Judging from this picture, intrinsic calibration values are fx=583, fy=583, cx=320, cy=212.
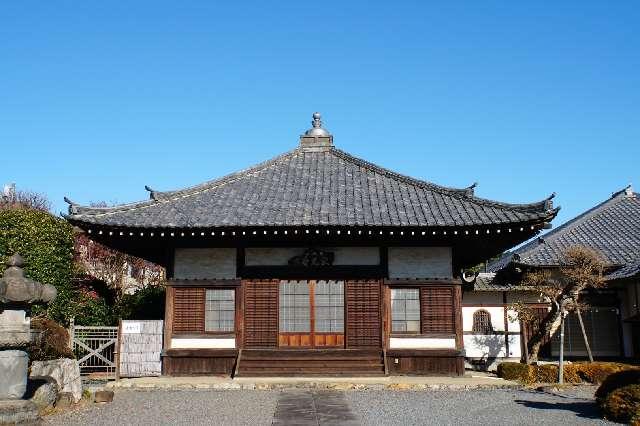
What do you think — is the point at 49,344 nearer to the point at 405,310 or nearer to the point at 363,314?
the point at 363,314

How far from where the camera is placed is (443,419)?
1092 cm

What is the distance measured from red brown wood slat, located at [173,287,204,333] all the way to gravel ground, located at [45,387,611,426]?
104 inches

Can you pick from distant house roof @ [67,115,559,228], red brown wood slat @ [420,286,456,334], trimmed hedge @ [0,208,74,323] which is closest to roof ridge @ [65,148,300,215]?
distant house roof @ [67,115,559,228]

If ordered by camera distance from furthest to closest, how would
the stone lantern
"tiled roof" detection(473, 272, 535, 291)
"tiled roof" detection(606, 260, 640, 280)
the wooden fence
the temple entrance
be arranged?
"tiled roof" detection(473, 272, 535, 291)
"tiled roof" detection(606, 260, 640, 280)
the temple entrance
the wooden fence
the stone lantern

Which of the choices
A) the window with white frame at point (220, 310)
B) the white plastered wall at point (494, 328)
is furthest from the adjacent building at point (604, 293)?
the window with white frame at point (220, 310)

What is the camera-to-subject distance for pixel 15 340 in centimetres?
969

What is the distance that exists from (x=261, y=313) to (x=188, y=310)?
85.3 inches

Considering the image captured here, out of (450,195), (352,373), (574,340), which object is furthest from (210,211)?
(574,340)

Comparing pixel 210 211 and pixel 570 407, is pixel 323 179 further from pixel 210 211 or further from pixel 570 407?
pixel 570 407

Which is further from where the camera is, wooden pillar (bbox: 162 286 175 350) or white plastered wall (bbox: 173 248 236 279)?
white plastered wall (bbox: 173 248 236 279)

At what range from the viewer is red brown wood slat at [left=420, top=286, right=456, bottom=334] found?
1692cm

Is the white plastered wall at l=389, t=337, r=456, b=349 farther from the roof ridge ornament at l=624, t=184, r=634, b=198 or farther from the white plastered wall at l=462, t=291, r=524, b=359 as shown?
the roof ridge ornament at l=624, t=184, r=634, b=198

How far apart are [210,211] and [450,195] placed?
761cm

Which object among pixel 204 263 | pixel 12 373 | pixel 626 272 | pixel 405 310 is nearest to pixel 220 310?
pixel 204 263
